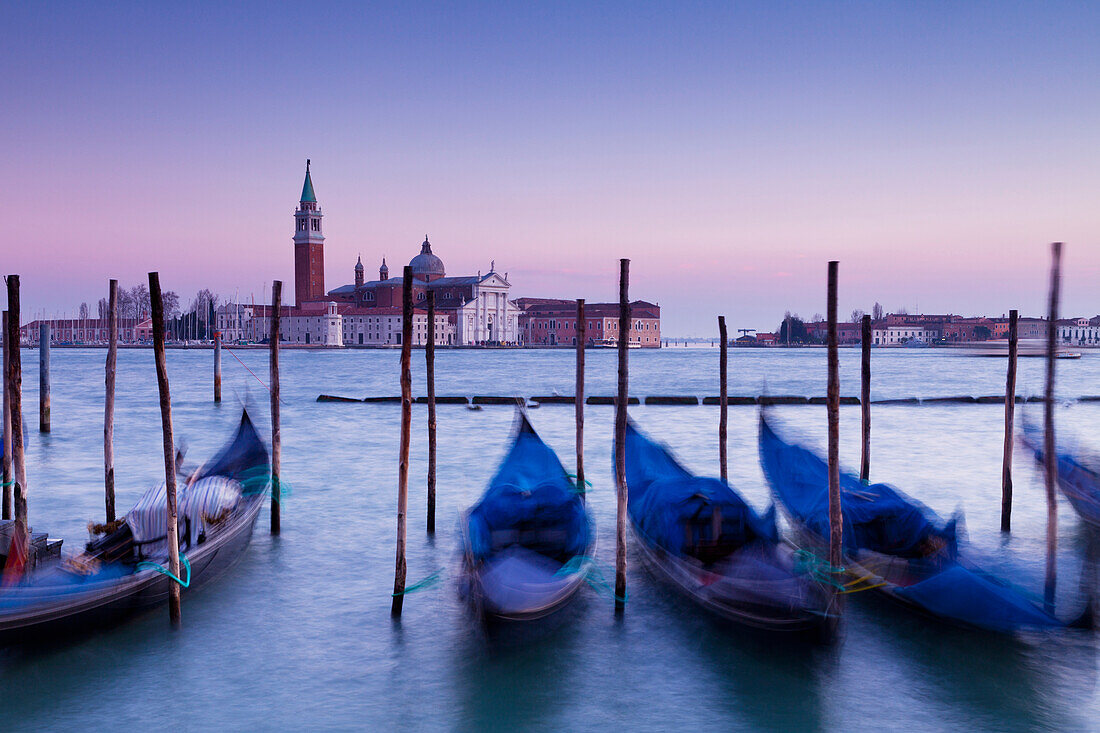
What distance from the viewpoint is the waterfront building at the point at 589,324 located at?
76.5 m

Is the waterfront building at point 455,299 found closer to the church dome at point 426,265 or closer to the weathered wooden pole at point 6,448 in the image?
the church dome at point 426,265

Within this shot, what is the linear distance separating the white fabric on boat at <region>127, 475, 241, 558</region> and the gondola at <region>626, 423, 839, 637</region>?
9.45 feet

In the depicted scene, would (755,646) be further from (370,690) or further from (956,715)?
(370,690)

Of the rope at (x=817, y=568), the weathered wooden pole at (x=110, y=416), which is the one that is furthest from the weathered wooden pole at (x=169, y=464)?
the rope at (x=817, y=568)

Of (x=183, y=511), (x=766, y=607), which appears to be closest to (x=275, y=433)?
(x=183, y=511)

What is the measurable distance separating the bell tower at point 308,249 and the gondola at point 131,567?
215 ft

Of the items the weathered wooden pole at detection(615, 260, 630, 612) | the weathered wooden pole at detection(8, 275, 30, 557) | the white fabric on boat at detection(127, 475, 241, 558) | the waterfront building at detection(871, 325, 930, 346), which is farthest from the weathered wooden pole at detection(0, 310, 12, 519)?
the waterfront building at detection(871, 325, 930, 346)

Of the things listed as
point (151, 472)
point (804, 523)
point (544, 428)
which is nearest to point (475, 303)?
point (544, 428)

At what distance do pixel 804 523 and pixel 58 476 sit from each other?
891 centimetres

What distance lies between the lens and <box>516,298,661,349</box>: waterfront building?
76.5 metres

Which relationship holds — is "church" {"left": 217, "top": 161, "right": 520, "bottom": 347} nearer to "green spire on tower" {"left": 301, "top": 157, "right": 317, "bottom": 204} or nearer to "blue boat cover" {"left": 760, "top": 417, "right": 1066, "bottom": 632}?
"green spire on tower" {"left": 301, "top": 157, "right": 317, "bottom": 204}

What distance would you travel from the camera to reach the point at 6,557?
429 cm

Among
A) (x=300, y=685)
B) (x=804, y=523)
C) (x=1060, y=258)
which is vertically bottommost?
(x=300, y=685)

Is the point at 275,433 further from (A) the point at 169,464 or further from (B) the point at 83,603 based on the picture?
(B) the point at 83,603
